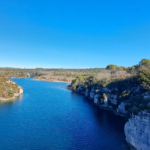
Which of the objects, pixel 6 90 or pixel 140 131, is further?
pixel 6 90

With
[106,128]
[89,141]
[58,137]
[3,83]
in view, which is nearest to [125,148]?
Answer: [89,141]

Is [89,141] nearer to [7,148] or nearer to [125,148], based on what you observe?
[125,148]

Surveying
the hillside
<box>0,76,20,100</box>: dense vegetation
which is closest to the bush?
the hillside

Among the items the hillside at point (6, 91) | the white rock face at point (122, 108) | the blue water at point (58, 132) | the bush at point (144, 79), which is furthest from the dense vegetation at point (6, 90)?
the bush at point (144, 79)

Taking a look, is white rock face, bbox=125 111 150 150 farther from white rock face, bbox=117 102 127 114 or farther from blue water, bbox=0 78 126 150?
white rock face, bbox=117 102 127 114

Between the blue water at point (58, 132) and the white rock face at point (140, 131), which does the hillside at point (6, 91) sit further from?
the white rock face at point (140, 131)

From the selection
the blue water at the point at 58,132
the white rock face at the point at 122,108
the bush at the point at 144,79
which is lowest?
the blue water at the point at 58,132

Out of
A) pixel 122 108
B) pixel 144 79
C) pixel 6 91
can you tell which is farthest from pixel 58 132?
pixel 6 91

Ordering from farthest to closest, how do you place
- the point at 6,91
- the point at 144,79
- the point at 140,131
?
the point at 6,91
the point at 144,79
the point at 140,131

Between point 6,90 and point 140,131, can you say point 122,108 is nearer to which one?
point 140,131
